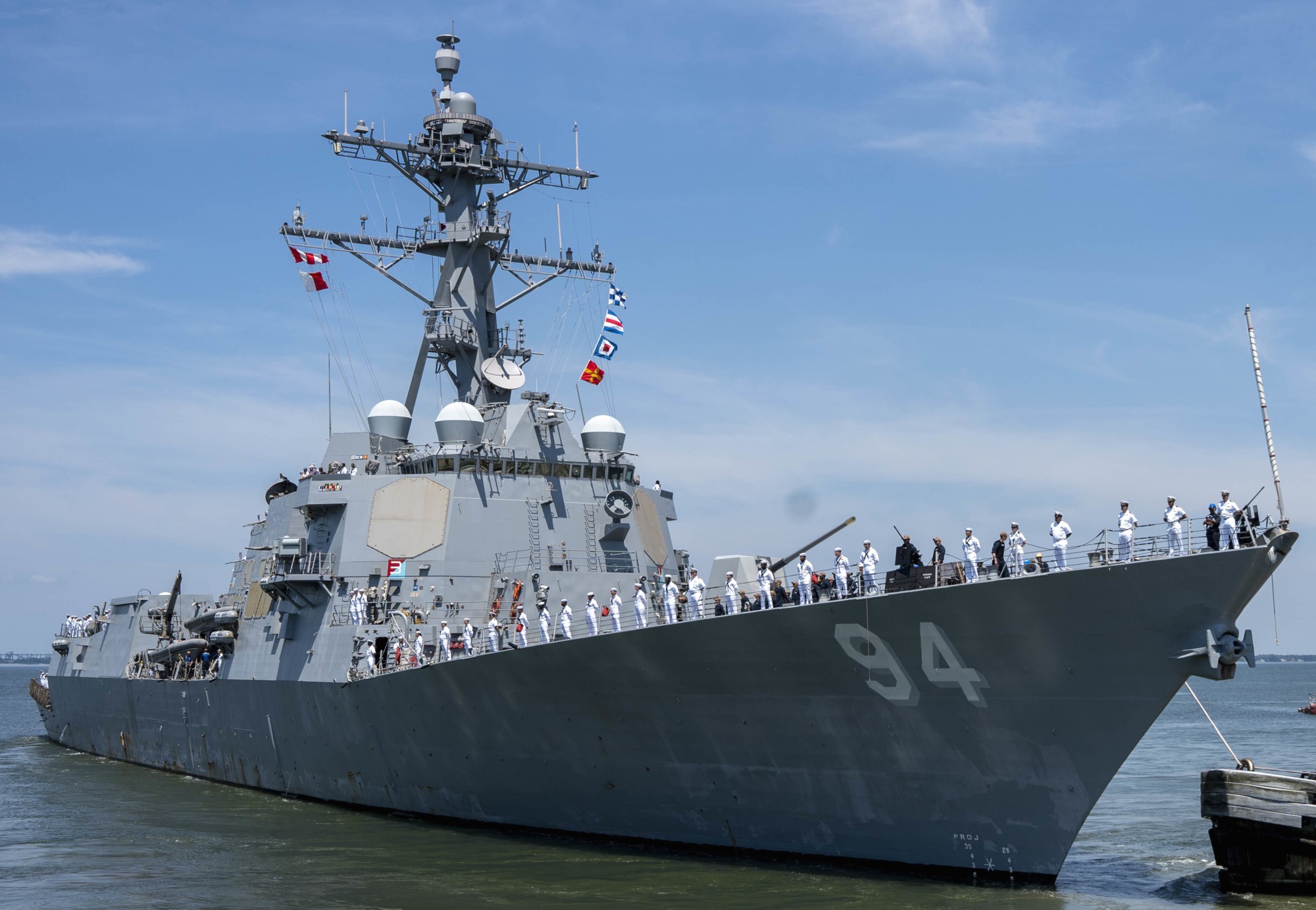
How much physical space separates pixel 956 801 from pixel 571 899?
3962 mm

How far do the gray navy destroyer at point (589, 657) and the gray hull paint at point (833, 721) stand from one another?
28 mm

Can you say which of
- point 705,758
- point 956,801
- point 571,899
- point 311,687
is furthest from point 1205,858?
point 311,687

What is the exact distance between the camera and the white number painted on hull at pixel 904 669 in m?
11.7

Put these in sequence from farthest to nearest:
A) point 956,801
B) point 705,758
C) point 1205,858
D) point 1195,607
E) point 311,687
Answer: point 311,687 → point 1205,858 → point 705,758 → point 956,801 → point 1195,607

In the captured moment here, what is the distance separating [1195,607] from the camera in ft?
35.8

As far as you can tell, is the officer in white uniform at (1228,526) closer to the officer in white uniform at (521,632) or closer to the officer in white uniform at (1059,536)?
the officer in white uniform at (1059,536)

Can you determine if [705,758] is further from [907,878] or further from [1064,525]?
[1064,525]

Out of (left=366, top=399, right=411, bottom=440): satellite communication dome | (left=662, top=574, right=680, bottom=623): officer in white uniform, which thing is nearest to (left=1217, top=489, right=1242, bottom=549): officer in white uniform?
(left=662, top=574, right=680, bottom=623): officer in white uniform

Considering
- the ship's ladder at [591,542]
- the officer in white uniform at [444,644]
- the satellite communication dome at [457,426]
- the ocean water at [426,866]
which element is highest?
the satellite communication dome at [457,426]

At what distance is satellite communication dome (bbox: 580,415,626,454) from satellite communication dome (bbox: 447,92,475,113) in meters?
6.15

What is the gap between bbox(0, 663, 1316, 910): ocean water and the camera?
12.0m

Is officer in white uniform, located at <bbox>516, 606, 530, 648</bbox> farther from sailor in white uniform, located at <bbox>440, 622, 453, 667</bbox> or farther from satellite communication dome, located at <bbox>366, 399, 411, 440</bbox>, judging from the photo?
satellite communication dome, located at <bbox>366, 399, 411, 440</bbox>

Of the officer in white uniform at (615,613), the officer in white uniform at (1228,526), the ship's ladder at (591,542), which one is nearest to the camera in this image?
the officer in white uniform at (1228,526)

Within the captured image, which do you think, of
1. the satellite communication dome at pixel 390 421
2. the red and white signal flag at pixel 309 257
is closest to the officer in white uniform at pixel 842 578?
the satellite communication dome at pixel 390 421
